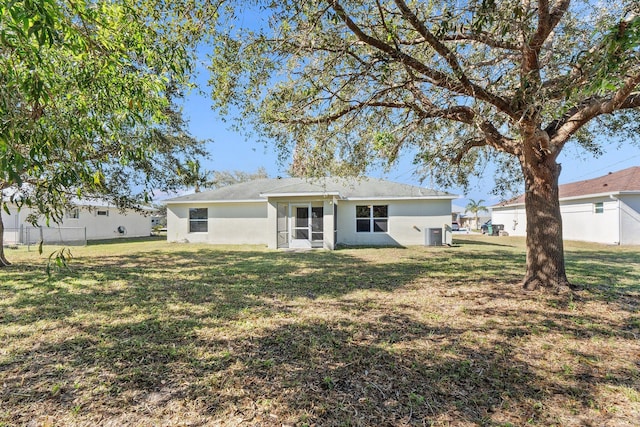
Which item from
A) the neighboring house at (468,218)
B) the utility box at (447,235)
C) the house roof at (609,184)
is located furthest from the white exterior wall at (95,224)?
the neighboring house at (468,218)

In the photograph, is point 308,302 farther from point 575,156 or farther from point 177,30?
point 575,156

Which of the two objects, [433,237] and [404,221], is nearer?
[433,237]

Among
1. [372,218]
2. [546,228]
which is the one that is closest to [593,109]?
[546,228]

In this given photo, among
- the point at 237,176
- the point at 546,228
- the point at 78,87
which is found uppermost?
the point at 237,176

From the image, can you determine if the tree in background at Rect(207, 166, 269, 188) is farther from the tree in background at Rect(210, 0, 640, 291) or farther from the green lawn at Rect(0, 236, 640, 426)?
the green lawn at Rect(0, 236, 640, 426)

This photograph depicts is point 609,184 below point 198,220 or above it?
above

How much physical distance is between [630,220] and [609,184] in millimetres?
2776

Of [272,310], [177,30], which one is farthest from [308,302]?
[177,30]

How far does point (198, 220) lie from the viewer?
18094 mm

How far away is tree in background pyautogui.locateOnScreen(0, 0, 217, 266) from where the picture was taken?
7.06 ft

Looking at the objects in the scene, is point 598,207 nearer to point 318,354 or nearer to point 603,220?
point 603,220

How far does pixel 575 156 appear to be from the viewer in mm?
8727

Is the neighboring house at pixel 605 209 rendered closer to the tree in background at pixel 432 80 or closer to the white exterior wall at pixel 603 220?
the white exterior wall at pixel 603 220

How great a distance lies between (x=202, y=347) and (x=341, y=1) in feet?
17.2
